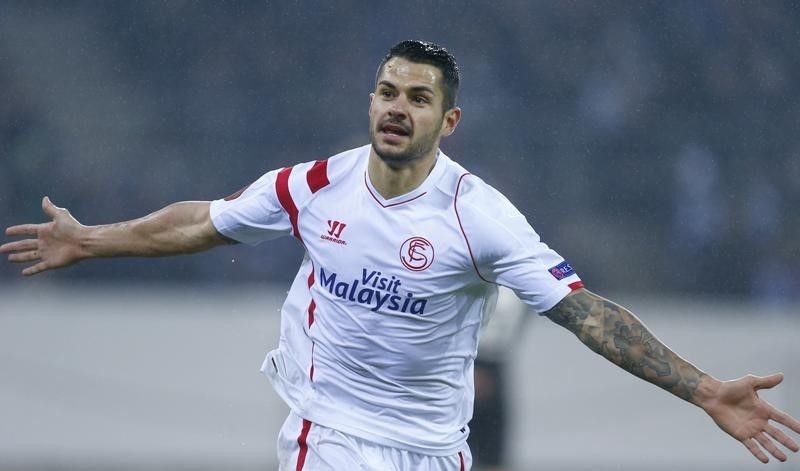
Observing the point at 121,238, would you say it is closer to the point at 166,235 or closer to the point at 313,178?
the point at 166,235

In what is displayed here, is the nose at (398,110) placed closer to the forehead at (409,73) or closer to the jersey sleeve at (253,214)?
the forehead at (409,73)

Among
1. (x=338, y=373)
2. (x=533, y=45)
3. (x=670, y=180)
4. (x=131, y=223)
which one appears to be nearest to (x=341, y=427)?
(x=338, y=373)

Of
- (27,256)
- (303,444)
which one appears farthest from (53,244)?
(303,444)

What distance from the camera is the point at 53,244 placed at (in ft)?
15.0

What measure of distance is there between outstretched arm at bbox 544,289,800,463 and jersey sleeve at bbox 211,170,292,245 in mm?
1014

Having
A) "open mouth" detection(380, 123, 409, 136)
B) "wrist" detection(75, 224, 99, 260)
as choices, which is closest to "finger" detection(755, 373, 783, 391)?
"open mouth" detection(380, 123, 409, 136)

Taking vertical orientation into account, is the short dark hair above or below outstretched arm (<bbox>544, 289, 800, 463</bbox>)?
above

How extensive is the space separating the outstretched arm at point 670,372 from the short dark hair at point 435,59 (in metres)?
0.80

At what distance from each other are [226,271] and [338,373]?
6424 mm

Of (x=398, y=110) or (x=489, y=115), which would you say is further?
(x=489, y=115)

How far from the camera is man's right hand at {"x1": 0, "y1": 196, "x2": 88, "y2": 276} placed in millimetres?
4523

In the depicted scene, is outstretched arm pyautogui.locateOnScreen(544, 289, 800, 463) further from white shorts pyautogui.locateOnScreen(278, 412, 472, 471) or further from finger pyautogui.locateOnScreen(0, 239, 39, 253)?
finger pyautogui.locateOnScreen(0, 239, 39, 253)

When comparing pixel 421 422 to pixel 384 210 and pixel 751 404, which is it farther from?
pixel 751 404

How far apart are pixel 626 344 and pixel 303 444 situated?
3.81 ft
